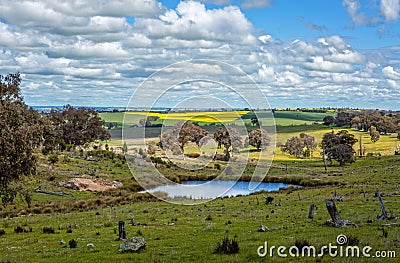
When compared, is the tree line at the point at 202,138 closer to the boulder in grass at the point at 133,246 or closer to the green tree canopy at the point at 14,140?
the green tree canopy at the point at 14,140

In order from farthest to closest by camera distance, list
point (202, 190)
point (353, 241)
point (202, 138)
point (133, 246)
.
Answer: point (202, 190), point (202, 138), point (133, 246), point (353, 241)

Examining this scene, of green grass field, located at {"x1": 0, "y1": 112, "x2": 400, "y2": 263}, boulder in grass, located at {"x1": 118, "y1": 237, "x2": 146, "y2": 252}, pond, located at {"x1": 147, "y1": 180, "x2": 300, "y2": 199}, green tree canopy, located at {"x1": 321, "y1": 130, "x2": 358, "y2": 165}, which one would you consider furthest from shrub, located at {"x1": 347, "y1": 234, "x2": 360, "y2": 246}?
green tree canopy, located at {"x1": 321, "y1": 130, "x2": 358, "y2": 165}

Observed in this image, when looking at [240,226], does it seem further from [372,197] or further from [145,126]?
[372,197]

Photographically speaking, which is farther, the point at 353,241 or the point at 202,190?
the point at 202,190

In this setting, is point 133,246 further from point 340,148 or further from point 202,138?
point 340,148

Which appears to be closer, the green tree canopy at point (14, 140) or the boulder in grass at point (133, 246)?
the boulder in grass at point (133, 246)

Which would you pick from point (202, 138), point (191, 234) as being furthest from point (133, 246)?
point (202, 138)

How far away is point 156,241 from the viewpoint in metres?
20.2

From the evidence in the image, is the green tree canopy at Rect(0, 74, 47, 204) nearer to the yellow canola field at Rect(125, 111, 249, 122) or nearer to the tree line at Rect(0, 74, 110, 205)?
the tree line at Rect(0, 74, 110, 205)

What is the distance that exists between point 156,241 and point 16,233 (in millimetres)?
10338
